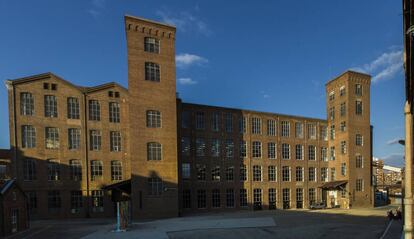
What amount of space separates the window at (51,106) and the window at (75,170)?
627 cm

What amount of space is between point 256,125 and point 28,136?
31291 mm

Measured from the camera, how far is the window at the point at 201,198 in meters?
38.8

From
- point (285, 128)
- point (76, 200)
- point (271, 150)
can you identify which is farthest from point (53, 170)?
point (285, 128)

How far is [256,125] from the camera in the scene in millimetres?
44000

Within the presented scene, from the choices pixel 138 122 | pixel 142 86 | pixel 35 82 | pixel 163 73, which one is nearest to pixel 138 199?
pixel 138 122

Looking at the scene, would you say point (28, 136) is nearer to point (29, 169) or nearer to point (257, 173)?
point (29, 169)

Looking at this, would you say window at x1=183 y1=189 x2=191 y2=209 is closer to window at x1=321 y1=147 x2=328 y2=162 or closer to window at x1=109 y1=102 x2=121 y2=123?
window at x1=109 y1=102 x2=121 y2=123

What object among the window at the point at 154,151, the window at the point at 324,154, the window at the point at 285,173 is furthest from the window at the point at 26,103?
the window at the point at 324,154

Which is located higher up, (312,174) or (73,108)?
(73,108)

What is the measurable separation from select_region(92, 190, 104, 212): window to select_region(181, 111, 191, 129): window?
13.9 metres

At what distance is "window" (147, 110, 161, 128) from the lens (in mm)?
33000

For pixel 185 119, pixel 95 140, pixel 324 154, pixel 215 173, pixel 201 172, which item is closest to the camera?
pixel 95 140

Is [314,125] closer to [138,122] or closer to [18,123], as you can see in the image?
[138,122]

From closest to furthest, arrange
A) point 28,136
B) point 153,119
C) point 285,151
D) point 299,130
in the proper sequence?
point 28,136 < point 153,119 < point 285,151 < point 299,130
